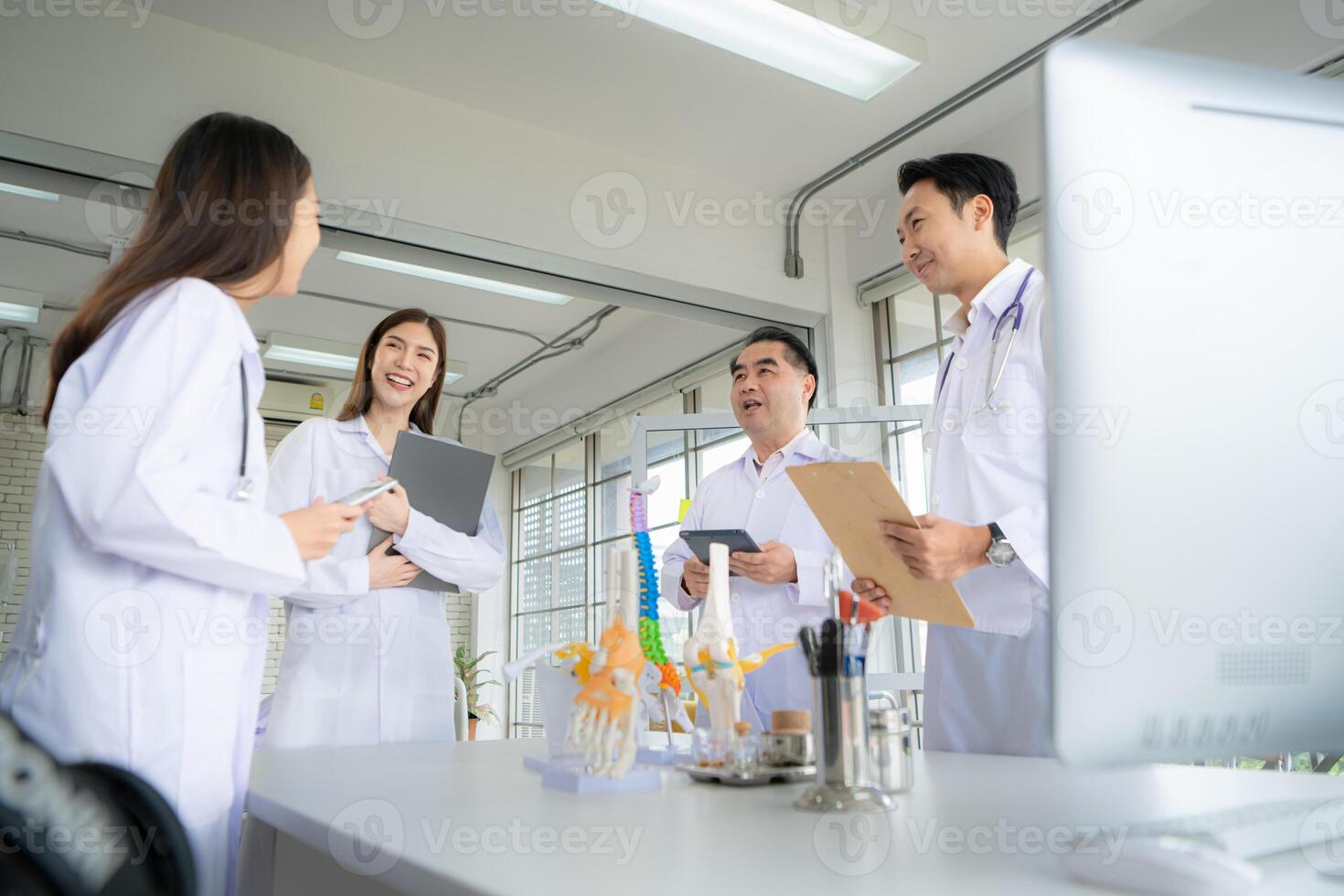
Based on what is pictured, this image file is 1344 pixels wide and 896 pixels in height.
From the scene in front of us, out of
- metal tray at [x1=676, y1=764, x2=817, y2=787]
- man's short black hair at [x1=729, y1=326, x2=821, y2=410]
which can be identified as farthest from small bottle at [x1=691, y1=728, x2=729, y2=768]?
man's short black hair at [x1=729, y1=326, x2=821, y2=410]

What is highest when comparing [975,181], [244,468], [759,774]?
[975,181]

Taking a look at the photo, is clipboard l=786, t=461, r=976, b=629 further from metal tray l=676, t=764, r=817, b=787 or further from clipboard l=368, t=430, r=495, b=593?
clipboard l=368, t=430, r=495, b=593

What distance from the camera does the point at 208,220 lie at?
48.1 inches

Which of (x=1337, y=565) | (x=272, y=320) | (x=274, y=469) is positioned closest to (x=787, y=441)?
(x=274, y=469)

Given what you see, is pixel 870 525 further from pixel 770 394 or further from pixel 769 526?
pixel 770 394

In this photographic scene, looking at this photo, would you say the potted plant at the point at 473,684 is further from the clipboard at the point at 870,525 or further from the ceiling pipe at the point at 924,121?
the clipboard at the point at 870,525

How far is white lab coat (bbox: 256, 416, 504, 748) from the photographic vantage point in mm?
2244

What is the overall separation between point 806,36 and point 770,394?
1.54m

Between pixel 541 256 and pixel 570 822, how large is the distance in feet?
12.4

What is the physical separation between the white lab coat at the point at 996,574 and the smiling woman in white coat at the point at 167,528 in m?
1.25

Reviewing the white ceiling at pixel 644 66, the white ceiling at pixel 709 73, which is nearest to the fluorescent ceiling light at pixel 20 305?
the white ceiling at pixel 709 73

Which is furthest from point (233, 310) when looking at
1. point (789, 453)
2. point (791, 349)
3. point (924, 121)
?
point (924, 121)

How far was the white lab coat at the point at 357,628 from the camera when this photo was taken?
2.24m

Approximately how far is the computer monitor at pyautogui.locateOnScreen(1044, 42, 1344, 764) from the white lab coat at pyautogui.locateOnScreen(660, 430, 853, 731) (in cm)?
173
